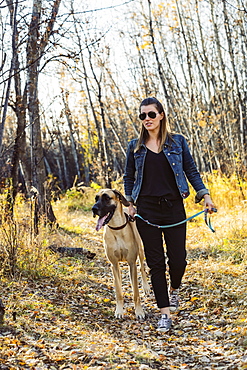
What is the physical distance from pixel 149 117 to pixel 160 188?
2.25ft

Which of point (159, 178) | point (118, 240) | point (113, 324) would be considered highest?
point (159, 178)

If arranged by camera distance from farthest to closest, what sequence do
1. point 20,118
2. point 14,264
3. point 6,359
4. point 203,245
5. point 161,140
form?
point 20,118
point 203,245
point 14,264
point 161,140
point 6,359

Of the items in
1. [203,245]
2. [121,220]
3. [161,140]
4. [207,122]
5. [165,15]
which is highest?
[165,15]

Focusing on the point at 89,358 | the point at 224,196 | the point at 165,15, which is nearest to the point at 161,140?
the point at 89,358

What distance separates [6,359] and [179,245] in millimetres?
1885

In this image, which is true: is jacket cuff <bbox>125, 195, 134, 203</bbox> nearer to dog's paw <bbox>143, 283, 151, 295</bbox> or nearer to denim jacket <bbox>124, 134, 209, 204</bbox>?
denim jacket <bbox>124, 134, 209, 204</bbox>

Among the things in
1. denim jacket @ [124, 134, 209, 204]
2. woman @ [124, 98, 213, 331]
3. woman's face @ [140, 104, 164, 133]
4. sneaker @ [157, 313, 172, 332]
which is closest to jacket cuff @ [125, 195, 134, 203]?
denim jacket @ [124, 134, 209, 204]

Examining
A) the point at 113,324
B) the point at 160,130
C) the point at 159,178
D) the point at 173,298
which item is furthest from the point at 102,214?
the point at 173,298

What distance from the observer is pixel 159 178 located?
4.02 metres

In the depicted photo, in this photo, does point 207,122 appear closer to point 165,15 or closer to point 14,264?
point 165,15

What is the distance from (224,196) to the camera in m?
10.4

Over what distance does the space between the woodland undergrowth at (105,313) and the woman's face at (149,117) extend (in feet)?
6.53

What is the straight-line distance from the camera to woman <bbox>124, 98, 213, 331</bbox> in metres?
4.03

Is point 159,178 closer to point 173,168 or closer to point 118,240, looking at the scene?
point 173,168
